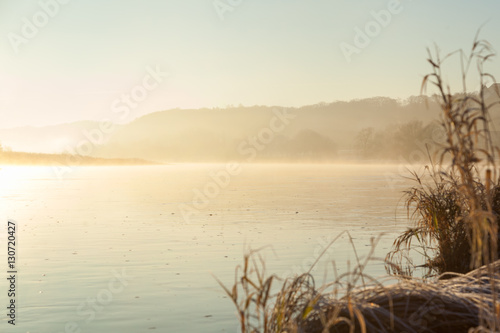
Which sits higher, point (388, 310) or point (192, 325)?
point (388, 310)

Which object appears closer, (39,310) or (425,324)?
(425,324)

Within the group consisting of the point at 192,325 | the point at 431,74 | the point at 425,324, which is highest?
the point at 431,74

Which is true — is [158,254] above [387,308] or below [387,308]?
below

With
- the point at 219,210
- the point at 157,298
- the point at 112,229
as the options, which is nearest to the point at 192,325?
the point at 157,298

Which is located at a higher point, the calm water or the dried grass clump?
the dried grass clump

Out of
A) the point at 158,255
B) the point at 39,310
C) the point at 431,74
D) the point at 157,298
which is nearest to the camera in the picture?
the point at 431,74

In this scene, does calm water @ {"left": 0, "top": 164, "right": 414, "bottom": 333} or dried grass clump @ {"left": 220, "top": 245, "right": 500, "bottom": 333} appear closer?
dried grass clump @ {"left": 220, "top": 245, "right": 500, "bottom": 333}

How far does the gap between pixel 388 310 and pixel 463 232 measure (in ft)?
21.5

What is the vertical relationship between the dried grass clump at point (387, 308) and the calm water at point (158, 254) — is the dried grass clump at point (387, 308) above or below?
above

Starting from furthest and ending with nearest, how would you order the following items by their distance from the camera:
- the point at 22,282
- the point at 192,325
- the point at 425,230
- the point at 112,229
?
1. the point at 112,229
2. the point at 425,230
3. the point at 22,282
4. the point at 192,325

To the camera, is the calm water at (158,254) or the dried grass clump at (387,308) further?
the calm water at (158,254)

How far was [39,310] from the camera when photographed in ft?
30.3

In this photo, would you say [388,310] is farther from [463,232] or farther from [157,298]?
[463,232]

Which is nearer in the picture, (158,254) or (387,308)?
(387,308)
